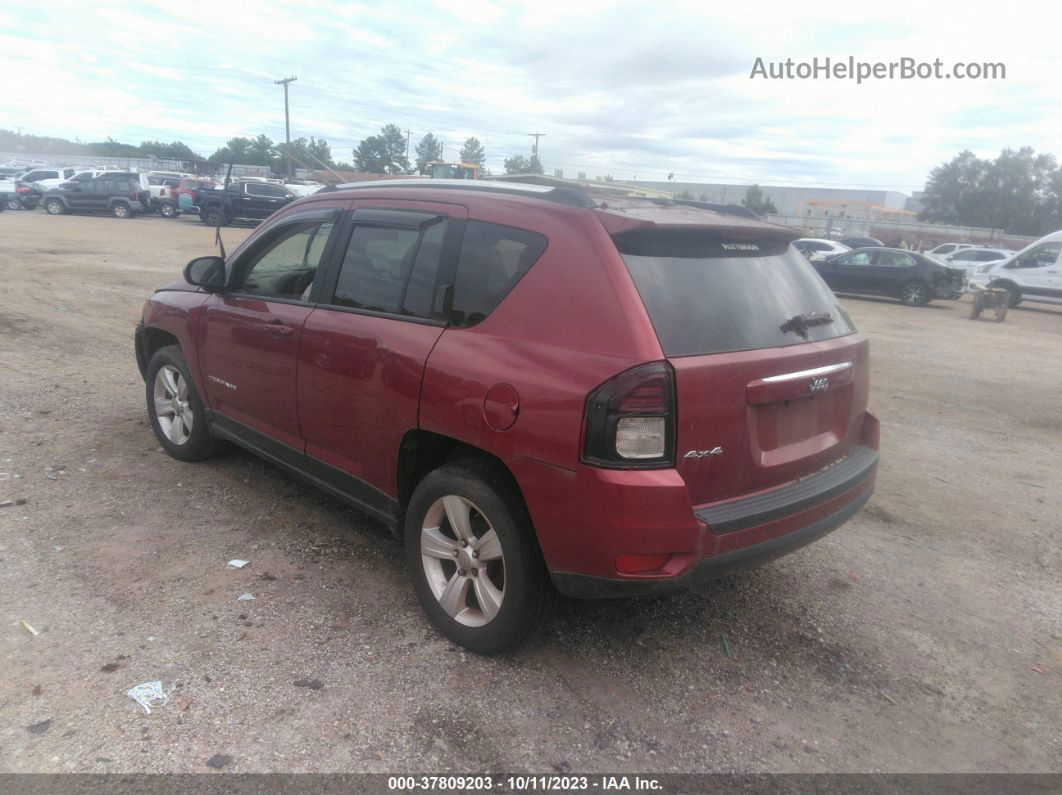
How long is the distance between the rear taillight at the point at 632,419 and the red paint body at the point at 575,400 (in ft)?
0.11

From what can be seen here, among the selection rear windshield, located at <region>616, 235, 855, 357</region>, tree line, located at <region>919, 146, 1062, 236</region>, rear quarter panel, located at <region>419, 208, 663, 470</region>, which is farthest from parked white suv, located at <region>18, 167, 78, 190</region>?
tree line, located at <region>919, 146, 1062, 236</region>

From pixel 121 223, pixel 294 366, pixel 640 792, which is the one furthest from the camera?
pixel 121 223

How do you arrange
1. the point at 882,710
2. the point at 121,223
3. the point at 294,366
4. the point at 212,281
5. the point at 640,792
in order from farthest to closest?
1. the point at 121,223
2. the point at 212,281
3. the point at 294,366
4. the point at 882,710
5. the point at 640,792

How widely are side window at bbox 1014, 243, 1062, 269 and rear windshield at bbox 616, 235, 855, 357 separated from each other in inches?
799

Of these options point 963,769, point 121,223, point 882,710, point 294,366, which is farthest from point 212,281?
point 121,223

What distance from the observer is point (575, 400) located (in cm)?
266

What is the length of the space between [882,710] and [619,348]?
1.75 metres

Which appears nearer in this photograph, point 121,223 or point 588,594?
point 588,594

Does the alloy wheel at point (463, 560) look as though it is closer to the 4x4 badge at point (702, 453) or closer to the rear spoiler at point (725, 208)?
the 4x4 badge at point (702, 453)

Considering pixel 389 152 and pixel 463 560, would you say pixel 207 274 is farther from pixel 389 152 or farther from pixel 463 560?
pixel 389 152

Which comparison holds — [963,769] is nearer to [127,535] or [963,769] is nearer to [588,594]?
[588,594]

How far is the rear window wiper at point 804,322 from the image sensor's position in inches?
124

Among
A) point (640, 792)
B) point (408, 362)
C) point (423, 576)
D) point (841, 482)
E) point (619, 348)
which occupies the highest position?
point (619, 348)

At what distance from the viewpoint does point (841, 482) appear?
10.8 ft
